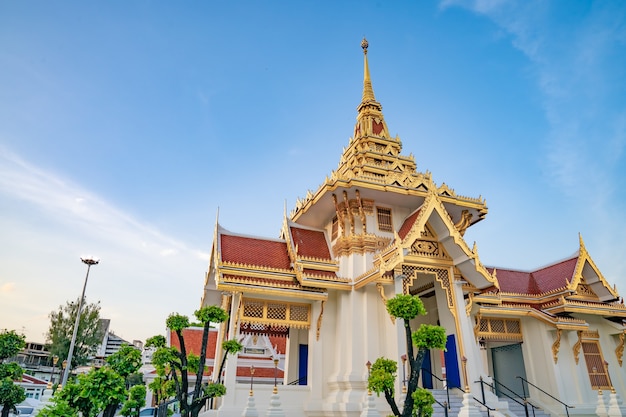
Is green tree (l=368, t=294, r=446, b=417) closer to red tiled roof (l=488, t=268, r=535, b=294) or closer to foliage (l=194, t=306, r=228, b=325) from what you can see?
foliage (l=194, t=306, r=228, b=325)

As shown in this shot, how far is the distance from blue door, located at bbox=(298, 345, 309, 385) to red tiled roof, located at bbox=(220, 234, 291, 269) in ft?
11.0

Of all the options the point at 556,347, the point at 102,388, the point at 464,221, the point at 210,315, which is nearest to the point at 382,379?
the point at 210,315

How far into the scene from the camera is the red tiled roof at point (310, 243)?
507 inches

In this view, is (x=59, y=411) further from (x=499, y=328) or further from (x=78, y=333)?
(x=78, y=333)

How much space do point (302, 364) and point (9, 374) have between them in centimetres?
781

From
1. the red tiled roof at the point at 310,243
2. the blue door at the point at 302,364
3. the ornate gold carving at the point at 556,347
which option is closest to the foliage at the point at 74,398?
the red tiled roof at the point at 310,243

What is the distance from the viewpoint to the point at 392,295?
35.5ft

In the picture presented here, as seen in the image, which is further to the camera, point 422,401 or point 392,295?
point 392,295

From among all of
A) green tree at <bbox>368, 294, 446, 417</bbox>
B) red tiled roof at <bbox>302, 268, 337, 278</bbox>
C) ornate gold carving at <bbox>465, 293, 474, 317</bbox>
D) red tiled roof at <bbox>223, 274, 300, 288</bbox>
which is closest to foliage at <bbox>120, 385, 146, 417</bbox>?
red tiled roof at <bbox>223, 274, 300, 288</bbox>

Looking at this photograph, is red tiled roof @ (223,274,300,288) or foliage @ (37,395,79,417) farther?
red tiled roof @ (223,274,300,288)

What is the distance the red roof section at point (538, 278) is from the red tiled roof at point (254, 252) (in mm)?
7577

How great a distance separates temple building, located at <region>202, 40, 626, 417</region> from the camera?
10.6m

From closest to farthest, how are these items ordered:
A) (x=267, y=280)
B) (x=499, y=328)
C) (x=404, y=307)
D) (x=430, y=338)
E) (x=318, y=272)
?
(x=430, y=338)
(x=404, y=307)
(x=267, y=280)
(x=318, y=272)
(x=499, y=328)

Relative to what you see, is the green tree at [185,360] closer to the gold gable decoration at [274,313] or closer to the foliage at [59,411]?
the foliage at [59,411]
